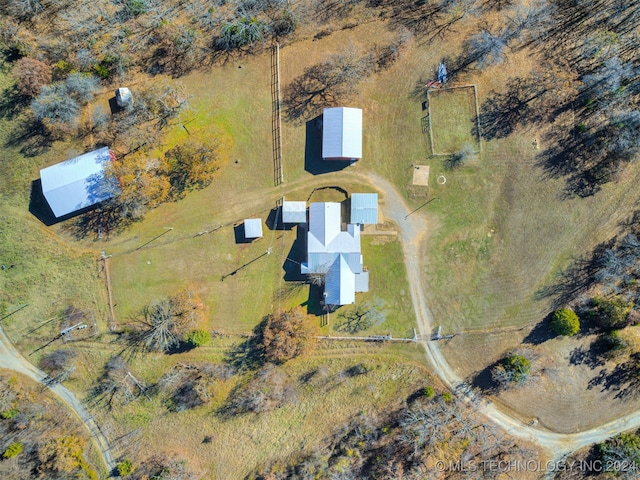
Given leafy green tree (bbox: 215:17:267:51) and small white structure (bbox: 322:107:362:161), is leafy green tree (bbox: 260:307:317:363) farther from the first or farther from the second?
leafy green tree (bbox: 215:17:267:51)

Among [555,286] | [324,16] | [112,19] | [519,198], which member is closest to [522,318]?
[555,286]

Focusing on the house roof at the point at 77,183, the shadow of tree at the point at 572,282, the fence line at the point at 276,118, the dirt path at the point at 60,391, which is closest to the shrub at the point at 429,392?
the shadow of tree at the point at 572,282

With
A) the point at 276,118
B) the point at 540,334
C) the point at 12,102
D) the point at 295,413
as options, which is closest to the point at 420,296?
the point at 540,334

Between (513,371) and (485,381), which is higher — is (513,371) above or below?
above

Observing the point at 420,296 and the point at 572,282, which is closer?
the point at 572,282

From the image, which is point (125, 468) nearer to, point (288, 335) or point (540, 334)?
point (288, 335)

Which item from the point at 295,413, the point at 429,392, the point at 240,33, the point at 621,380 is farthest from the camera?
the point at 295,413

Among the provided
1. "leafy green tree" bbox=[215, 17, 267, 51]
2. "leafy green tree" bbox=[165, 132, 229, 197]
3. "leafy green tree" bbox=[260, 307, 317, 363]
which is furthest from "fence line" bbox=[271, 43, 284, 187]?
"leafy green tree" bbox=[260, 307, 317, 363]

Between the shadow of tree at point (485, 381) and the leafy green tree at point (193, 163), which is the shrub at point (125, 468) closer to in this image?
the leafy green tree at point (193, 163)
